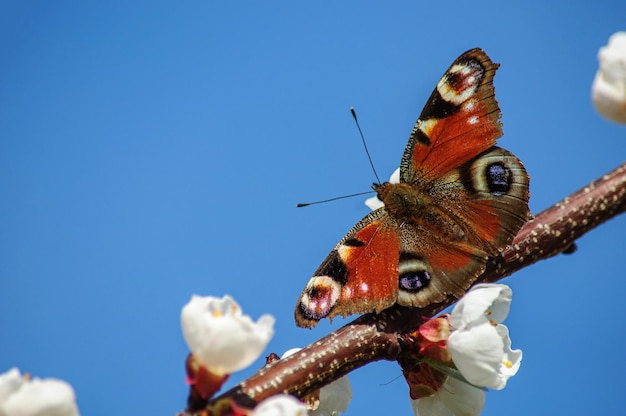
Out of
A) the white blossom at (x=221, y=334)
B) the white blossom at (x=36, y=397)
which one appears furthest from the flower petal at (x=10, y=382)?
the white blossom at (x=221, y=334)

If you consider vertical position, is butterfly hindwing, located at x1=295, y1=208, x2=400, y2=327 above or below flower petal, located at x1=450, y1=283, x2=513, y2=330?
above

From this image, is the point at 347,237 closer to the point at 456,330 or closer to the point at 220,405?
the point at 456,330

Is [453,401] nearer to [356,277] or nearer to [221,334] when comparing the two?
[356,277]

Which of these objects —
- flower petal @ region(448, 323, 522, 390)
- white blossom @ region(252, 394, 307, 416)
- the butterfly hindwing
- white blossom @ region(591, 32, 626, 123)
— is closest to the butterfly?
the butterfly hindwing

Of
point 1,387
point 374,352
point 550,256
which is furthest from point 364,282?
point 1,387

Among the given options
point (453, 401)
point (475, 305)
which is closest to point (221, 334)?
point (475, 305)

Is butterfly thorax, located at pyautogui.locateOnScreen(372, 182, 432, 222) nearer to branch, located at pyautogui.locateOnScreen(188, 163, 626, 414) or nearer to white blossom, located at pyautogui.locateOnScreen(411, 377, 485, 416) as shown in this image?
branch, located at pyautogui.locateOnScreen(188, 163, 626, 414)

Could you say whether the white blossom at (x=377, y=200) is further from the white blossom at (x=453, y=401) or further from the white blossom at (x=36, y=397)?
the white blossom at (x=36, y=397)

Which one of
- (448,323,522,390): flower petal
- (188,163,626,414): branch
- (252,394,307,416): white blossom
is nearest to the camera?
(252,394,307,416): white blossom
